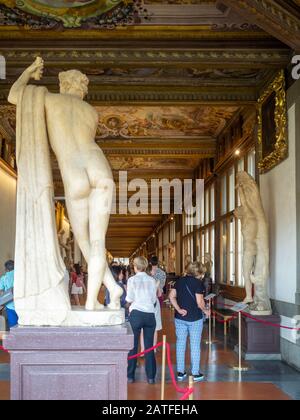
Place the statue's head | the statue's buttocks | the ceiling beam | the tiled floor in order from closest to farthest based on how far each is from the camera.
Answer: the statue's buttocks
the statue's head
the tiled floor
the ceiling beam

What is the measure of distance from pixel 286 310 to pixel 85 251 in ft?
18.8

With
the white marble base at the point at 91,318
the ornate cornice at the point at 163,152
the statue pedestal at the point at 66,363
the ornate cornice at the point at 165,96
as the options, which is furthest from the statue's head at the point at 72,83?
the ornate cornice at the point at 163,152

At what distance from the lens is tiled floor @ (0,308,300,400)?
21.3 ft

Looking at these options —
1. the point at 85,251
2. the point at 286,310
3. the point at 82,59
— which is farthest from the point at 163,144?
the point at 85,251

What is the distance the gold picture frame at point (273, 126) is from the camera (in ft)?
31.0

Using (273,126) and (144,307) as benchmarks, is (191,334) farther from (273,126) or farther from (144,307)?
(273,126)

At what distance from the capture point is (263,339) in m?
9.42

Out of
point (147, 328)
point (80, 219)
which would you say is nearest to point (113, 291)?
point (80, 219)

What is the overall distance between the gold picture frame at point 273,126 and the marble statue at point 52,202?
19.1 ft

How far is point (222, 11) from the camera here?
878 cm

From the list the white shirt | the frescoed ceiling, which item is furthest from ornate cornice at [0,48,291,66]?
the frescoed ceiling

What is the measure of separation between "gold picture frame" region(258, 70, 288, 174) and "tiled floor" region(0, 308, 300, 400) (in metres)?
3.44

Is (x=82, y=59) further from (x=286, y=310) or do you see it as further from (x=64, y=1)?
(x=286, y=310)

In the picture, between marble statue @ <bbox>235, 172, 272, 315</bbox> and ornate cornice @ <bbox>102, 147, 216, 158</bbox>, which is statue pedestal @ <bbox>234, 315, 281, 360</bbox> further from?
ornate cornice @ <bbox>102, 147, 216, 158</bbox>
